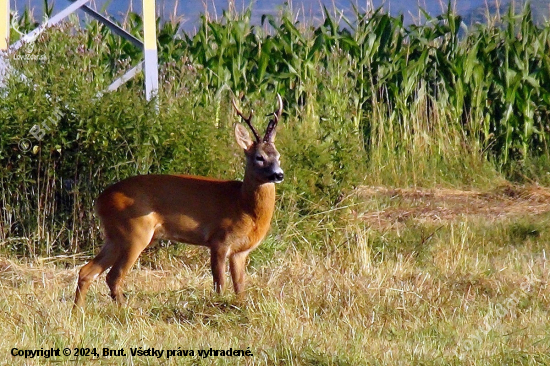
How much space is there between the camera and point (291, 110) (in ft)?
40.8

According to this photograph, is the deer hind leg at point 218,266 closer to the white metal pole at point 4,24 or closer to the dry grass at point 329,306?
the dry grass at point 329,306

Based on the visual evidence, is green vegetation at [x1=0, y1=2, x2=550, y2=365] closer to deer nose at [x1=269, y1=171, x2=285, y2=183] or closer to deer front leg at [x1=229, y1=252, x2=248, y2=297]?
deer front leg at [x1=229, y1=252, x2=248, y2=297]

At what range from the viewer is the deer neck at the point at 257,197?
728cm

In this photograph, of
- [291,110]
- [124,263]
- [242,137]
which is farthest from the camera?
[291,110]

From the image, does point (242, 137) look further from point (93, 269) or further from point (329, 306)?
point (329, 306)

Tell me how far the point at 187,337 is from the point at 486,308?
200 centimetres

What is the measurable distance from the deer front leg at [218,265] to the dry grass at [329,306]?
0.55ft

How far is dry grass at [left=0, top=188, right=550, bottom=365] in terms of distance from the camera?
5.37 m

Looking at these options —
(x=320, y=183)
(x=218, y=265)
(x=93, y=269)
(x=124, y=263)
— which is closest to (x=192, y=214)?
(x=218, y=265)

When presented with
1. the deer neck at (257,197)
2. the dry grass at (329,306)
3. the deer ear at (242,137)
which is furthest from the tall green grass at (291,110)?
the deer neck at (257,197)

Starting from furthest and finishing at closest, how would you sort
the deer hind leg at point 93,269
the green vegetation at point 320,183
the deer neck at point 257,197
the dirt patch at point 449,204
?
the dirt patch at point 449,204, the deer neck at point 257,197, the deer hind leg at point 93,269, the green vegetation at point 320,183

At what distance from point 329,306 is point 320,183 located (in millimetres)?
2914

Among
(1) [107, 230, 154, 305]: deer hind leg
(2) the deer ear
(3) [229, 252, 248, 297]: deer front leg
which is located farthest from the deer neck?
(1) [107, 230, 154, 305]: deer hind leg

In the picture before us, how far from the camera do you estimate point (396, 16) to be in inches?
516
